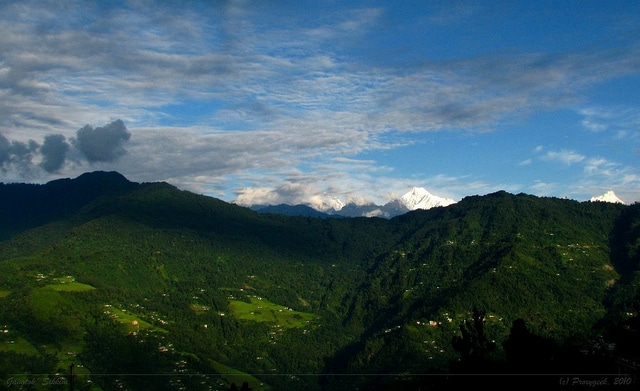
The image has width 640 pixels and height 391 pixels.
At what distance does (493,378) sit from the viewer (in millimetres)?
53906

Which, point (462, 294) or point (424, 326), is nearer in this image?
point (424, 326)

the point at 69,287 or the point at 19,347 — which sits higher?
the point at 69,287

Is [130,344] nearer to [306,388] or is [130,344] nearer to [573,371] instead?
[306,388]

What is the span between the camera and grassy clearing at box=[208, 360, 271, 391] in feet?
530

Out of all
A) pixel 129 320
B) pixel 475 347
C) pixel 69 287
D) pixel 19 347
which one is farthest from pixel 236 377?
pixel 475 347

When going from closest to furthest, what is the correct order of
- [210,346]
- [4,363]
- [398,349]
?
1. [4,363]
2. [398,349]
3. [210,346]

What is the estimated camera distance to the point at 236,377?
546 ft

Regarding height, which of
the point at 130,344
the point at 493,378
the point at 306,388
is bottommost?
the point at 306,388

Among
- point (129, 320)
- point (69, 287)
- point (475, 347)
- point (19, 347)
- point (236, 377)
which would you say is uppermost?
point (475, 347)

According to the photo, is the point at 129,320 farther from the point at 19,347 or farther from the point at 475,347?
the point at 475,347

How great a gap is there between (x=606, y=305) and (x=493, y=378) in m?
162

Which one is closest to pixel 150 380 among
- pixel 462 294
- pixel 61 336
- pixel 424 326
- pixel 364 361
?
pixel 61 336

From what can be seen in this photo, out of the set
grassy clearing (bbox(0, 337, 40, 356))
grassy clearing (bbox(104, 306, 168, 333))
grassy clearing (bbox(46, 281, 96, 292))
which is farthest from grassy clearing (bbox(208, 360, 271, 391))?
grassy clearing (bbox(46, 281, 96, 292))

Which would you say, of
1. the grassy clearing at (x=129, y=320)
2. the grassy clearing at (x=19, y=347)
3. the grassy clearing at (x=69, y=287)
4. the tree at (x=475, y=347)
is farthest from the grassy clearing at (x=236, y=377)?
the tree at (x=475, y=347)
